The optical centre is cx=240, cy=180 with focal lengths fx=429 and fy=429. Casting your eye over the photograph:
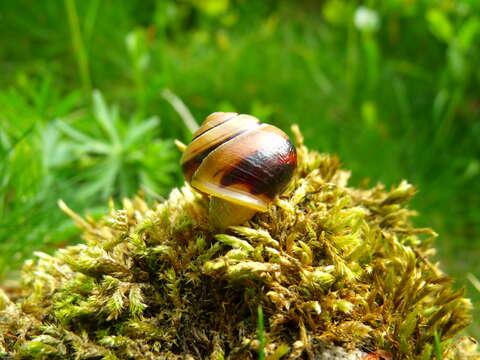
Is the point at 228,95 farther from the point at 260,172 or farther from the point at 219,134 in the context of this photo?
the point at 260,172

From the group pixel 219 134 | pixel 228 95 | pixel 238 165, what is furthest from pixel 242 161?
pixel 228 95

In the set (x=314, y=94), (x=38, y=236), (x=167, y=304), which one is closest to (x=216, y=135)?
(x=167, y=304)

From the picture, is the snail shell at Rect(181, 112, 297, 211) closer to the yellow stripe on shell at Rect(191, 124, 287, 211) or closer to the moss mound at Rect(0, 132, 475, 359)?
the yellow stripe on shell at Rect(191, 124, 287, 211)

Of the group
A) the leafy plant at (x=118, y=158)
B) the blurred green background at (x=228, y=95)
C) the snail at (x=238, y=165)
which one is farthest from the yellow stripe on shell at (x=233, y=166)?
the leafy plant at (x=118, y=158)

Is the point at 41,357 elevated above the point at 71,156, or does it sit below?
below

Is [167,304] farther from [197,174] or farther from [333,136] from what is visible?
[333,136]

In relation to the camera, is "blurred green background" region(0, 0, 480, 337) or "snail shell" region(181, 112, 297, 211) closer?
"snail shell" region(181, 112, 297, 211)

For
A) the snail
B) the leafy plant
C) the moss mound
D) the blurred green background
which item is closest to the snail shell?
the snail
